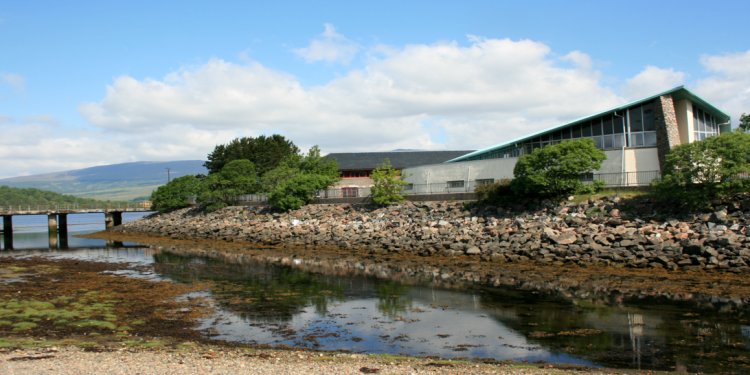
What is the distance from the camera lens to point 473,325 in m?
18.2

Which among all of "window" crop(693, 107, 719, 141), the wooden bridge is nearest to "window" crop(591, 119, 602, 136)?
"window" crop(693, 107, 719, 141)

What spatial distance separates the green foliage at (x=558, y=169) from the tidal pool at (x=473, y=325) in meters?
15.8

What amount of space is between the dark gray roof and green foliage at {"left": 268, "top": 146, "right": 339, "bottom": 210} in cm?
453

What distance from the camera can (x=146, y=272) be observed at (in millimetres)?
32594

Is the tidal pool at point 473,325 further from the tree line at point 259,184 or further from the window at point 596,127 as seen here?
the tree line at point 259,184

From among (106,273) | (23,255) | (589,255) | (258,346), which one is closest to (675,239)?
(589,255)

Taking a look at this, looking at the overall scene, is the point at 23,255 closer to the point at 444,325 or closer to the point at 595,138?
the point at 444,325

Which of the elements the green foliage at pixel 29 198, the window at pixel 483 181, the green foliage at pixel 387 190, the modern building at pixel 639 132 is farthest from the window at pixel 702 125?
the green foliage at pixel 29 198

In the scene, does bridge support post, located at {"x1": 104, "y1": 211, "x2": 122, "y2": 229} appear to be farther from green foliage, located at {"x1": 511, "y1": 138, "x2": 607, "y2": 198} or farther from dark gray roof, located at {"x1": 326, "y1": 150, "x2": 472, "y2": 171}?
green foliage, located at {"x1": 511, "y1": 138, "x2": 607, "y2": 198}

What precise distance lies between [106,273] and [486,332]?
78.4 feet

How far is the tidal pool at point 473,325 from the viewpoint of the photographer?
577 inches

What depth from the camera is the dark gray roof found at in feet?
235

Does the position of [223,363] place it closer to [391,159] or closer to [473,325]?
[473,325]

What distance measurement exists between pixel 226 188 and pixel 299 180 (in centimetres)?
1436
